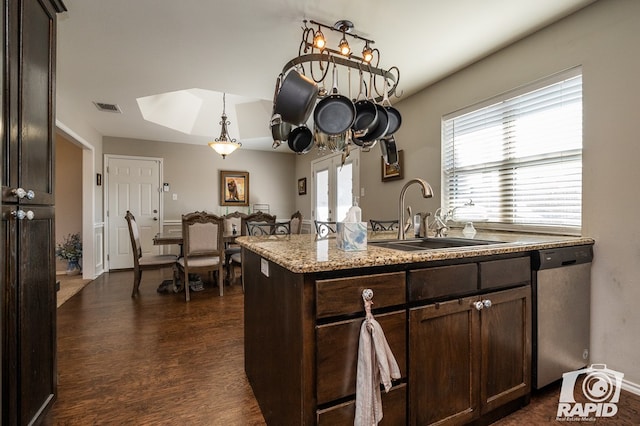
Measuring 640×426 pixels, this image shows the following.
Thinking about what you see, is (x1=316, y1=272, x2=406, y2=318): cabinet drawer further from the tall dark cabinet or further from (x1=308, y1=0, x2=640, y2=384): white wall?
(x1=308, y1=0, x2=640, y2=384): white wall

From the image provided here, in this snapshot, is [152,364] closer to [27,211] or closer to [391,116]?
[27,211]

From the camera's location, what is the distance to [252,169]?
6.30 meters

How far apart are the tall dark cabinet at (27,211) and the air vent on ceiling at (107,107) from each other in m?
2.39

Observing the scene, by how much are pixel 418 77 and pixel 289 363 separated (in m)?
2.85

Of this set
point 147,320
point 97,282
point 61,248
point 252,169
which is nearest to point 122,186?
point 61,248

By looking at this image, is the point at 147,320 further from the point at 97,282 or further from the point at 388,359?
the point at 388,359

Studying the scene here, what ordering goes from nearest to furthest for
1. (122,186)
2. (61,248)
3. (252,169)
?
(61,248)
(122,186)
(252,169)

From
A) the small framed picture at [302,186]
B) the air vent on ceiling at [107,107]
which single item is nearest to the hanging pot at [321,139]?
the air vent on ceiling at [107,107]

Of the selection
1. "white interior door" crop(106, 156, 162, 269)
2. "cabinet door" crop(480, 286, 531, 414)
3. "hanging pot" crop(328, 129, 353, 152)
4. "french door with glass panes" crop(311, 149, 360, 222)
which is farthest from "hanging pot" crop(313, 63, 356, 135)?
"white interior door" crop(106, 156, 162, 269)

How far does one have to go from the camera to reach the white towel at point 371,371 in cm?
108

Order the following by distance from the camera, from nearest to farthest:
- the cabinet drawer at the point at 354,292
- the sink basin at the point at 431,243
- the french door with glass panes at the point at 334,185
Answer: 1. the cabinet drawer at the point at 354,292
2. the sink basin at the point at 431,243
3. the french door with glass panes at the point at 334,185

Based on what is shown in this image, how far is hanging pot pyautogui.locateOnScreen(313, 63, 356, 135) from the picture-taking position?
1.69m

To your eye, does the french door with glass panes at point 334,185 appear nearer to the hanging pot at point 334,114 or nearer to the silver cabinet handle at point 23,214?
the hanging pot at point 334,114
